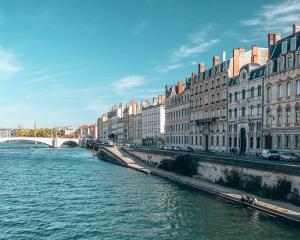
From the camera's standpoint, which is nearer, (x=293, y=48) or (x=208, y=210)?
(x=208, y=210)

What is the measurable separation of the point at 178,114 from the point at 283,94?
47.4 meters

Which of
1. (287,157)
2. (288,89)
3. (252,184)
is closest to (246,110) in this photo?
(288,89)

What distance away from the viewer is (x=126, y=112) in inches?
7067

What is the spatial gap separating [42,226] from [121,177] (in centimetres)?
3442

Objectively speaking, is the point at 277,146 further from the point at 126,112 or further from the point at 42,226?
the point at 126,112

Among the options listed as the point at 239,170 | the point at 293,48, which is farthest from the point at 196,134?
the point at 239,170

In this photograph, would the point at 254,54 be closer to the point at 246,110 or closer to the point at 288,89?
the point at 246,110

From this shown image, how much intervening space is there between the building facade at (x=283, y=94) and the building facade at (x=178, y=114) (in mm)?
35439

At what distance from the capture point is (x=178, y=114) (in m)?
104

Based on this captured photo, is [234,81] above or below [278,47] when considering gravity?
below

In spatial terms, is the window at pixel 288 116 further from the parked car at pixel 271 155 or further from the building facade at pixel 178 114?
the building facade at pixel 178 114

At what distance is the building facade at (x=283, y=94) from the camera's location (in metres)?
55.5

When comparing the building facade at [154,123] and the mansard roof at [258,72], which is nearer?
the mansard roof at [258,72]

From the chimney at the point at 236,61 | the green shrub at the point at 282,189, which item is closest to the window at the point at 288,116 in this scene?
the green shrub at the point at 282,189
